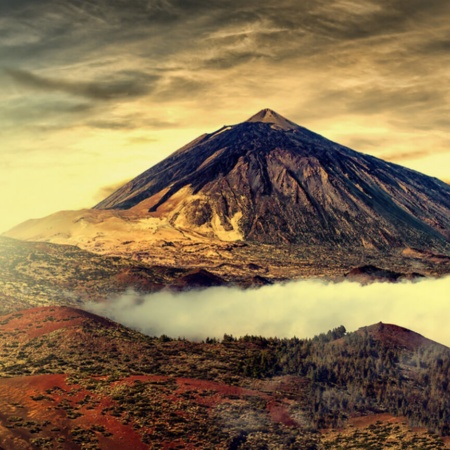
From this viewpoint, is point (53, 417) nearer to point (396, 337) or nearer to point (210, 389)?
point (210, 389)

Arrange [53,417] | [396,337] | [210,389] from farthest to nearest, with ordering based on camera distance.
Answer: [396,337] → [210,389] → [53,417]

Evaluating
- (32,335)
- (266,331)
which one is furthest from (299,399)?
(266,331)

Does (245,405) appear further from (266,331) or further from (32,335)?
(266,331)

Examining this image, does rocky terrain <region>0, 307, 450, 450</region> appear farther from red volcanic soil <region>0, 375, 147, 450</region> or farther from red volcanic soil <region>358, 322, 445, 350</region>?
red volcanic soil <region>358, 322, 445, 350</region>

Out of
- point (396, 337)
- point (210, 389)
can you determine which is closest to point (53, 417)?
point (210, 389)

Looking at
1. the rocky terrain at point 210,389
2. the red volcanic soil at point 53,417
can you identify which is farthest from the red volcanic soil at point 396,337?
the red volcanic soil at point 53,417
